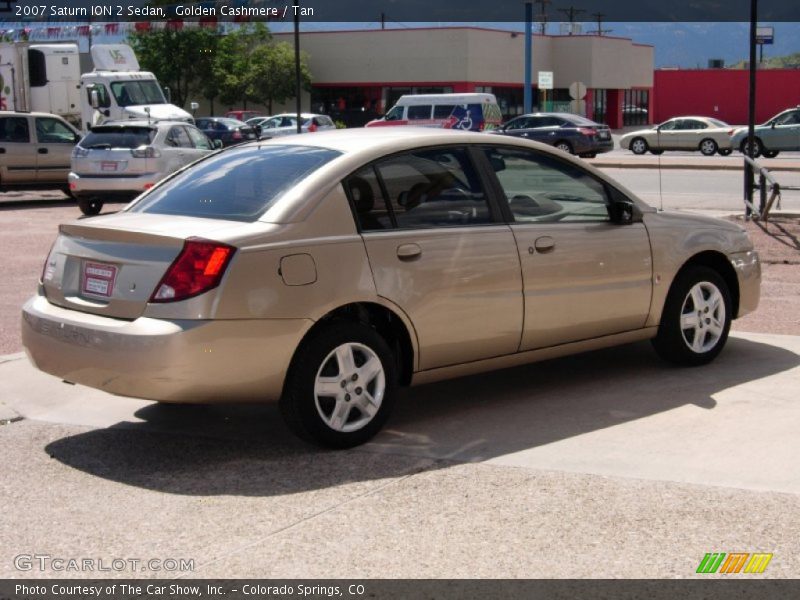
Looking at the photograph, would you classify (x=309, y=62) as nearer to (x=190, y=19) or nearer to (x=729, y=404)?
(x=190, y=19)

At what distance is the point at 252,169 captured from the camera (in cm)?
640

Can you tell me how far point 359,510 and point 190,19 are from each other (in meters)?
60.1

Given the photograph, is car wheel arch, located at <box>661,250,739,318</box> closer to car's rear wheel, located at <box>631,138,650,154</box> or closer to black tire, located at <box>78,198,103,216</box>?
black tire, located at <box>78,198,103,216</box>

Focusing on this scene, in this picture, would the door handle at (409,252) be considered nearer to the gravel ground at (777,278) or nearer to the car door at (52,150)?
the gravel ground at (777,278)

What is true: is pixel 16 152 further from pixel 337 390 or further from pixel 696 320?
pixel 337 390

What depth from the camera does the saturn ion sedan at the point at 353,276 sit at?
556 cm

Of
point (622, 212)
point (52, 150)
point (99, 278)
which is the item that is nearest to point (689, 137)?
point (52, 150)

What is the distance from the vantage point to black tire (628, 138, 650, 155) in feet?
→ 145

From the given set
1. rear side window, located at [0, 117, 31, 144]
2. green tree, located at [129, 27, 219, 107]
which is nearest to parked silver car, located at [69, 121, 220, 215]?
rear side window, located at [0, 117, 31, 144]

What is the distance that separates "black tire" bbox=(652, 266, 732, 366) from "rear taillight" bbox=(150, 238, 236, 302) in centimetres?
311

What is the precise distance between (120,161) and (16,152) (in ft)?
12.1

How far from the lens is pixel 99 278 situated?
5867 mm

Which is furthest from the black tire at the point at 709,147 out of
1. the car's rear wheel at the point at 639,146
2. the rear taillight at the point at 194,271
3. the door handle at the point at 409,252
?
the rear taillight at the point at 194,271

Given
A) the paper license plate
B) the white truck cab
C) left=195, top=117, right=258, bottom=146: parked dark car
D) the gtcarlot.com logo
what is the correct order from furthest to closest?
left=195, top=117, right=258, bottom=146: parked dark car
the white truck cab
the paper license plate
the gtcarlot.com logo
